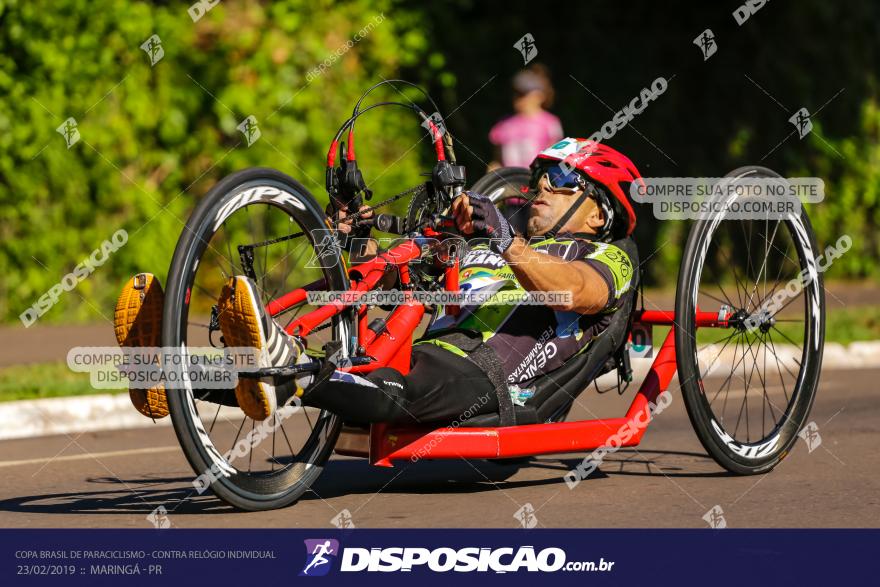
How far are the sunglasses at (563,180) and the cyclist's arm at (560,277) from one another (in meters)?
0.39

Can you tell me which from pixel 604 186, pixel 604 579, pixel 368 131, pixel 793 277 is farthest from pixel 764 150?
pixel 604 579

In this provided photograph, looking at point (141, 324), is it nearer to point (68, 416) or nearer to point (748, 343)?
point (748, 343)

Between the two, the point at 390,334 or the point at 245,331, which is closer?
the point at 245,331

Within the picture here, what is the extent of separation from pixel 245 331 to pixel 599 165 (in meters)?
1.91

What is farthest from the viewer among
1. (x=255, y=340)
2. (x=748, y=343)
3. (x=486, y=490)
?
(x=748, y=343)

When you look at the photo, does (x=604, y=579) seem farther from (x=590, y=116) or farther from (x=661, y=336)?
(x=590, y=116)

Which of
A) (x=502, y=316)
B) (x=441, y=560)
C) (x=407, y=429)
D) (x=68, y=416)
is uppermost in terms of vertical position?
(x=68, y=416)

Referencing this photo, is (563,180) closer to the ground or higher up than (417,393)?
higher up

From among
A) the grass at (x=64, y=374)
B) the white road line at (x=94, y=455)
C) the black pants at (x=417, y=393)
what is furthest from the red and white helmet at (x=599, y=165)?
the grass at (x=64, y=374)

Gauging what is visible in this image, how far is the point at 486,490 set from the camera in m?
6.30

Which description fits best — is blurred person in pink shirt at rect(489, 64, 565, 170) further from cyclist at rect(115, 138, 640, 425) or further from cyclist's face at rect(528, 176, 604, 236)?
cyclist's face at rect(528, 176, 604, 236)

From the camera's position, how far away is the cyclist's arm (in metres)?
5.66

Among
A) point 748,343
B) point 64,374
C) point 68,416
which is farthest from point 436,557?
point 64,374

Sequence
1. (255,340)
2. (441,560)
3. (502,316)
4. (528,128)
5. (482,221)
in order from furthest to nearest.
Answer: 1. (528,128)
2. (502,316)
3. (482,221)
4. (255,340)
5. (441,560)
